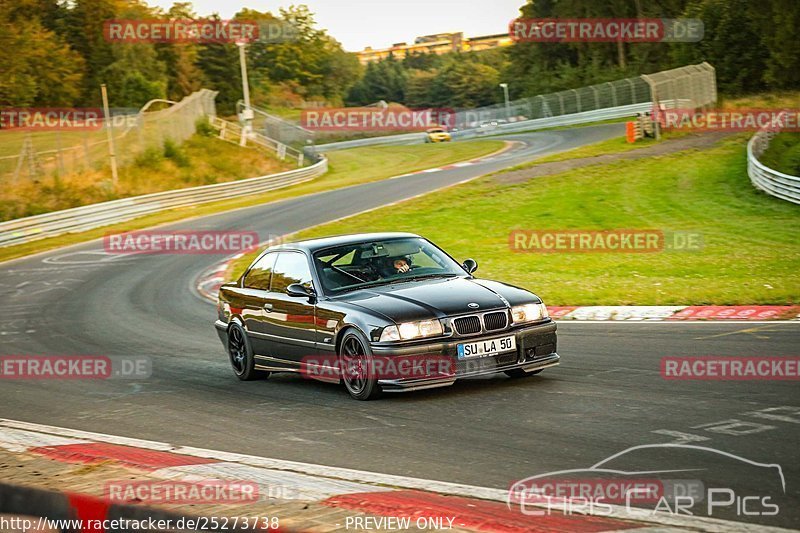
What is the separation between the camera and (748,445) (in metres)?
6.23

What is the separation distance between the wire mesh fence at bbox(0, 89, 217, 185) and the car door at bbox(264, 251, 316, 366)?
27974mm

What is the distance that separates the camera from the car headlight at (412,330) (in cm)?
860

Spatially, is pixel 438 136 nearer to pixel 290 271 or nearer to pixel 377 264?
pixel 290 271

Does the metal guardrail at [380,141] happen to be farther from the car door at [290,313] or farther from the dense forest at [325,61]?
the car door at [290,313]

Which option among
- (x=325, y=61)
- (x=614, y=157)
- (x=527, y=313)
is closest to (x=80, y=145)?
(x=614, y=157)

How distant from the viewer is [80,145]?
3894cm

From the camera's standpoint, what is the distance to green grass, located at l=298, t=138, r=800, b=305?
15.5 m

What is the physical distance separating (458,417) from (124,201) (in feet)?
99.0

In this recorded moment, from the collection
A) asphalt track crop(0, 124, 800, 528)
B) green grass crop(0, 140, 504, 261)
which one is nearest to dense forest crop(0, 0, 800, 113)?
green grass crop(0, 140, 504, 261)

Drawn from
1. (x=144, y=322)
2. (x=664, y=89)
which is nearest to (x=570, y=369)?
(x=144, y=322)

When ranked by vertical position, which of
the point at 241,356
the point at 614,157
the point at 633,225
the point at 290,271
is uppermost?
the point at 290,271

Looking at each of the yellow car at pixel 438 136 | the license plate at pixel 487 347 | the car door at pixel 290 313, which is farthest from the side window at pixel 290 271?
the yellow car at pixel 438 136

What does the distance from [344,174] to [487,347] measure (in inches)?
1697

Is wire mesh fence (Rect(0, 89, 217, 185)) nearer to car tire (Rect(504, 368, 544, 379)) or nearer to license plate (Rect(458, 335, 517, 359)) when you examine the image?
car tire (Rect(504, 368, 544, 379))
